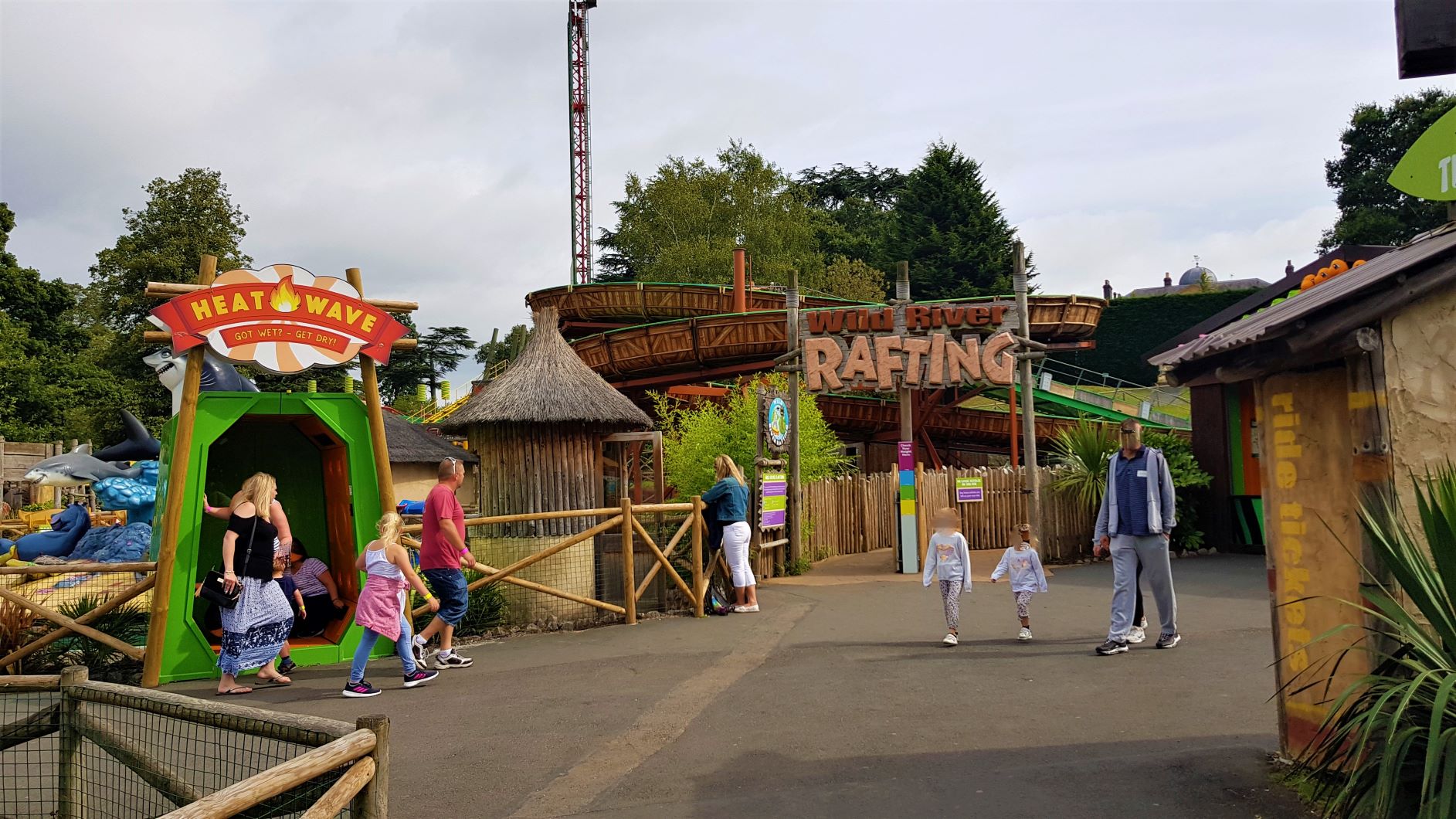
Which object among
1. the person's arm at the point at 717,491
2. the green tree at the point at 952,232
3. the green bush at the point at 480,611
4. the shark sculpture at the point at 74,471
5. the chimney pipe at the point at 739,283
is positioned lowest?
the green bush at the point at 480,611

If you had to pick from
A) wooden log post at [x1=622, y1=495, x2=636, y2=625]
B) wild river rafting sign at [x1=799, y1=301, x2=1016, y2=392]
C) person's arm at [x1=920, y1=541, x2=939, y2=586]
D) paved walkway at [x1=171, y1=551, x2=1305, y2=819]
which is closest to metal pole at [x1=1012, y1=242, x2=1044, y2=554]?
wild river rafting sign at [x1=799, y1=301, x2=1016, y2=392]

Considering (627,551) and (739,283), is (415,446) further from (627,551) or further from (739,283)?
(627,551)

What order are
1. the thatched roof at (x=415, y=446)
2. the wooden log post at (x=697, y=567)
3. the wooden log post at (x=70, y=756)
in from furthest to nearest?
the thatched roof at (x=415, y=446) < the wooden log post at (x=697, y=567) < the wooden log post at (x=70, y=756)

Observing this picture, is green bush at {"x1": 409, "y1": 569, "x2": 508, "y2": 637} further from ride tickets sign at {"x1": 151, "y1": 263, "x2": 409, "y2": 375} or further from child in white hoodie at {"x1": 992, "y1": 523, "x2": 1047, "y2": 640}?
child in white hoodie at {"x1": 992, "y1": 523, "x2": 1047, "y2": 640}

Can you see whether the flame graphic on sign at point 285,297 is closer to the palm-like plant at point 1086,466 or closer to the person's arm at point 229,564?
the person's arm at point 229,564

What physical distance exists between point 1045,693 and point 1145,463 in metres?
2.43

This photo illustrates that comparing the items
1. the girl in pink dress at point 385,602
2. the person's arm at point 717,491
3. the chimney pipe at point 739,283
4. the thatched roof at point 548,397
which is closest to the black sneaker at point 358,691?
the girl in pink dress at point 385,602

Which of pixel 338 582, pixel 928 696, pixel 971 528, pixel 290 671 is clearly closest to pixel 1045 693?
pixel 928 696

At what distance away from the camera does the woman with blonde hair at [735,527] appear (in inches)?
439

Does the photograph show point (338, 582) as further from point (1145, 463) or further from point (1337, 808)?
point (1337, 808)

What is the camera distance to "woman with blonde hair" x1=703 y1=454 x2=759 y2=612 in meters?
11.1

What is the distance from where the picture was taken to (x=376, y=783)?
3.43 metres

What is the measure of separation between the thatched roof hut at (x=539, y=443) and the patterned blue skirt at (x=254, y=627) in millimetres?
3739

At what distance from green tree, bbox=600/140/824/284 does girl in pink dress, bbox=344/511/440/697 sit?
1308 inches
